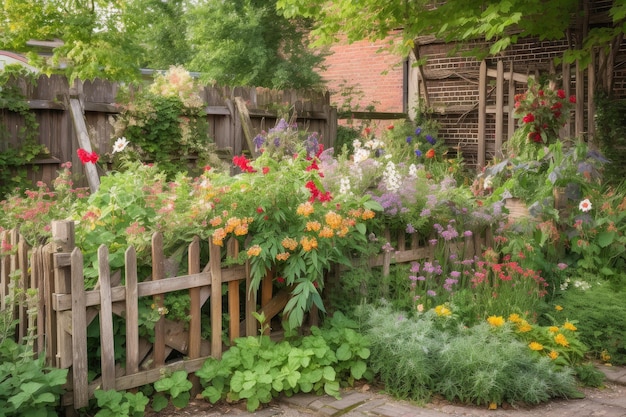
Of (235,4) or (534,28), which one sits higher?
(235,4)

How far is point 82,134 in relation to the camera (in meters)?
8.02

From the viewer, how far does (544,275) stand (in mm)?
6648

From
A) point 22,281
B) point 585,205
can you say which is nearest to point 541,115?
point 585,205

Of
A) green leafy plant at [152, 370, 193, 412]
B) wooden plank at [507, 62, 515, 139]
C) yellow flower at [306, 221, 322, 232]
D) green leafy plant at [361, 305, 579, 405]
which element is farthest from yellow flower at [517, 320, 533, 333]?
wooden plank at [507, 62, 515, 139]

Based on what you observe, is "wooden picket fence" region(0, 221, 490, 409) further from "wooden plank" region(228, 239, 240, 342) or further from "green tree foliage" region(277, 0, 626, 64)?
"green tree foliage" region(277, 0, 626, 64)

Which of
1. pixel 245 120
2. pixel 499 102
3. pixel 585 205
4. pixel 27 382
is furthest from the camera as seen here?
pixel 499 102

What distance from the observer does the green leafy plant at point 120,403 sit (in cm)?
422

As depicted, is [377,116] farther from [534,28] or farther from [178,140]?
[178,140]

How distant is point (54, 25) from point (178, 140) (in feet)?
22.0

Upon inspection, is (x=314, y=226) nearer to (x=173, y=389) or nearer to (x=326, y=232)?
(x=326, y=232)

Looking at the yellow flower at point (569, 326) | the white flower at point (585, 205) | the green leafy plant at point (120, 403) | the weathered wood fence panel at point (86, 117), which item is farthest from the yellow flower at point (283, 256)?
the weathered wood fence panel at point (86, 117)

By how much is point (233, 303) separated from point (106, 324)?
91 cm

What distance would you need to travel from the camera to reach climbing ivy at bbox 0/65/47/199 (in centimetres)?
751

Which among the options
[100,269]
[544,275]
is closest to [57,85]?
[100,269]
